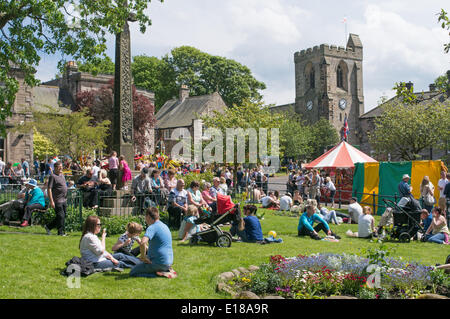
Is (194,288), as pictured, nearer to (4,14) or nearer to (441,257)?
(441,257)

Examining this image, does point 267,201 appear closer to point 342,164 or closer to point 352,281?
point 342,164

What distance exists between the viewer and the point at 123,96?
15039 millimetres

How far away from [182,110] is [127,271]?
2003 inches

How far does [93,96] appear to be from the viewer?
45500 mm

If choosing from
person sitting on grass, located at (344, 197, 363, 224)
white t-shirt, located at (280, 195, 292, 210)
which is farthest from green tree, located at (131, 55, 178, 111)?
person sitting on grass, located at (344, 197, 363, 224)

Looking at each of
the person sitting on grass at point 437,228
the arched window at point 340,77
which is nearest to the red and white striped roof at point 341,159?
the person sitting on grass at point 437,228

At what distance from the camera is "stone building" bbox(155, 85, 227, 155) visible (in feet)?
179

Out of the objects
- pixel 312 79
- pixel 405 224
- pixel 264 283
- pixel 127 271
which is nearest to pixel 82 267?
pixel 127 271

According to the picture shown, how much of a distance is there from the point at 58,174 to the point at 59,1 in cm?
541

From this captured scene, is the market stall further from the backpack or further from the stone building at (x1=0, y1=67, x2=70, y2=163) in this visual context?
the stone building at (x1=0, y1=67, x2=70, y2=163)

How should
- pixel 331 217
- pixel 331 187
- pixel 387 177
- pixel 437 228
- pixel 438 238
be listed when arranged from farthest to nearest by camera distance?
1. pixel 331 187
2. pixel 387 177
3. pixel 331 217
4. pixel 437 228
5. pixel 438 238

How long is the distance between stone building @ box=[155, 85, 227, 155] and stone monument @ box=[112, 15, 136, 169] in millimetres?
38477

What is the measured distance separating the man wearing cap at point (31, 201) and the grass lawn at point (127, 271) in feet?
1.27
